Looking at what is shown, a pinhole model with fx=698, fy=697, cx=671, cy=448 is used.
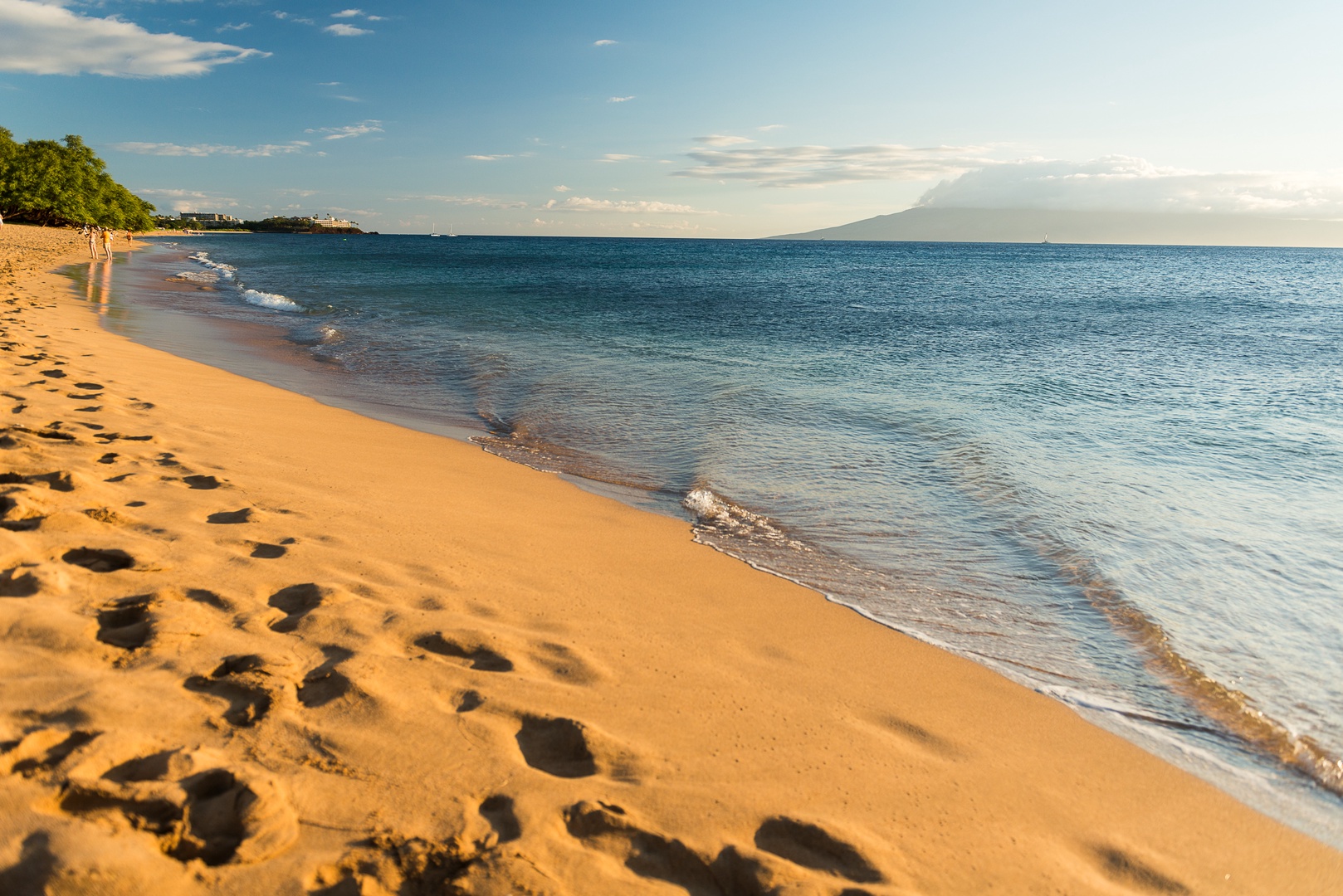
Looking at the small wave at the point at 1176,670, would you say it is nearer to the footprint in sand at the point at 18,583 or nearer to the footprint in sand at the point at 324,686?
the footprint in sand at the point at 324,686

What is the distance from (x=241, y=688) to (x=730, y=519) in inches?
172

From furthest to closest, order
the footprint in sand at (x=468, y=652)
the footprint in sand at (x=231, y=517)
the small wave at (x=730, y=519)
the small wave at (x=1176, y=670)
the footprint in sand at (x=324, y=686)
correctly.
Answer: the small wave at (x=730, y=519)
the footprint in sand at (x=231, y=517)
the small wave at (x=1176, y=670)
the footprint in sand at (x=468, y=652)
the footprint in sand at (x=324, y=686)


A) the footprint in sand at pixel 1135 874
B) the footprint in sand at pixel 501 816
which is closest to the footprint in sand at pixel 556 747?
the footprint in sand at pixel 501 816

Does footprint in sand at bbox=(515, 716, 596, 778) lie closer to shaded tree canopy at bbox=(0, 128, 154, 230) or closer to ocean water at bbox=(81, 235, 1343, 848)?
ocean water at bbox=(81, 235, 1343, 848)

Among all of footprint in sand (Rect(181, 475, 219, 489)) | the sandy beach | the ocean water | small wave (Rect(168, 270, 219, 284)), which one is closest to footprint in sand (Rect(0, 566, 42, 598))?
the sandy beach

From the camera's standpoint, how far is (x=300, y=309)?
24.2 m

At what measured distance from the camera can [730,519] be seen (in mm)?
6609

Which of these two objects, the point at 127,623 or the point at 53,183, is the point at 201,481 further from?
the point at 53,183

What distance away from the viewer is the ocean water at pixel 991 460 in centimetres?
441

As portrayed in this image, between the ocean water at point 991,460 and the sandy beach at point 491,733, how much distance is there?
0.73m

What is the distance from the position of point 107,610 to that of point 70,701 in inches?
33.0

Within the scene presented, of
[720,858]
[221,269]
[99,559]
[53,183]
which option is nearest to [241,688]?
[99,559]

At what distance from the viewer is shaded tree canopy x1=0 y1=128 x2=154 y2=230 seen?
218 feet

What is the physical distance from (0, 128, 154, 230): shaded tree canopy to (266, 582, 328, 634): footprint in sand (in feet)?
274
